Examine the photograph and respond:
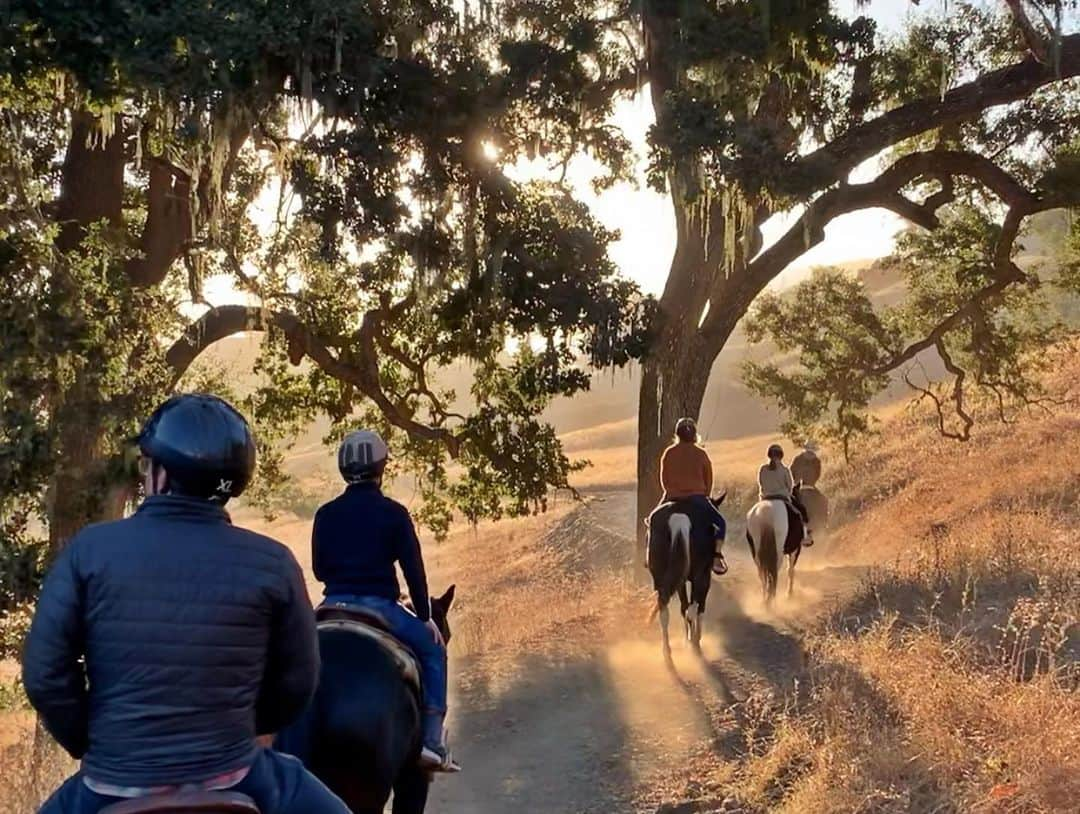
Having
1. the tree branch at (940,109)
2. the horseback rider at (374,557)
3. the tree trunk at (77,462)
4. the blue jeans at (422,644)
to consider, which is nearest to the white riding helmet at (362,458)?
the horseback rider at (374,557)

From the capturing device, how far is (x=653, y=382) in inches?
723

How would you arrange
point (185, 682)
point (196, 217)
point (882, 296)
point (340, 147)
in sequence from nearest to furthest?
1. point (185, 682)
2. point (340, 147)
3. point (196, 217)
4. point (882, 296)

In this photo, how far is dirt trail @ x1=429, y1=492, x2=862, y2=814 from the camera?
27.5 ft

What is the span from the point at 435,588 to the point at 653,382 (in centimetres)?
1562

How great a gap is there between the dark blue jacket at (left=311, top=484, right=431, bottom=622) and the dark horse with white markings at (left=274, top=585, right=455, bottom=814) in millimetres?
210

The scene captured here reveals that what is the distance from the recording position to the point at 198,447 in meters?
2.90

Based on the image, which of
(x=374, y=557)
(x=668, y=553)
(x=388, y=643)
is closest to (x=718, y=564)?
(x=668, y=553)

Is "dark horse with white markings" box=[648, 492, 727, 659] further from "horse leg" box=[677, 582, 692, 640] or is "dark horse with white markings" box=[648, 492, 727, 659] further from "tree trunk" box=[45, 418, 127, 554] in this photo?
"tree trunk" box=[45, 418, 127, 554]

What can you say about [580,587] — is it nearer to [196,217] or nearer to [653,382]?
[653,382]

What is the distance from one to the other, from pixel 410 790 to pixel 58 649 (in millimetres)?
3485

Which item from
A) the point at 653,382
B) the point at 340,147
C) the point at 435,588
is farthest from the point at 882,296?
the point at 340,147

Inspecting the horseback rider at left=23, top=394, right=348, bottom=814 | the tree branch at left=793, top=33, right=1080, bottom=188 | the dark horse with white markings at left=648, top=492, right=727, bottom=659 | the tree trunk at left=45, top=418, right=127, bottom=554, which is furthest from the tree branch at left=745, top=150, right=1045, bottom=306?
the horseback rider at left=23, top=394, right=348, bottom=814

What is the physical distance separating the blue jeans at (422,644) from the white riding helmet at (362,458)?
2.09ft

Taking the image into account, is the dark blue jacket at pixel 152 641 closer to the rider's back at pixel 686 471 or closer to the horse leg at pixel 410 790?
the horse leg at pixel 410 790
